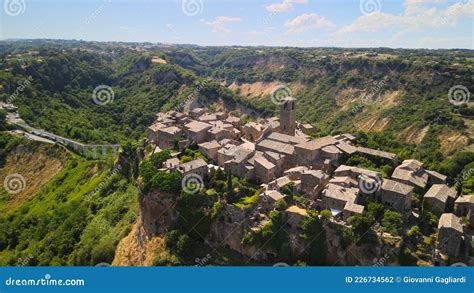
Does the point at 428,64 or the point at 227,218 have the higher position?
the point at 428,64

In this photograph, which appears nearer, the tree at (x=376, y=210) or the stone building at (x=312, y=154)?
the tree at (x=376, y=210)

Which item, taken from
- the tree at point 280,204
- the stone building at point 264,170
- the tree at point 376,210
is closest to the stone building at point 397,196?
the tree at point 376,210

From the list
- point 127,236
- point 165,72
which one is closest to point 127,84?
point 165,72

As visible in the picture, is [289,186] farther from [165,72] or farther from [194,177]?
[165,72]

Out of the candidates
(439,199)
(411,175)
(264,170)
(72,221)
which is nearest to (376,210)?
(439,199)

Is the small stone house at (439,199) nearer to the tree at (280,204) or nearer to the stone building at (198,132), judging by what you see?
the tree at (280,204)

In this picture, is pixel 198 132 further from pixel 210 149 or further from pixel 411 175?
pixel 411 175
